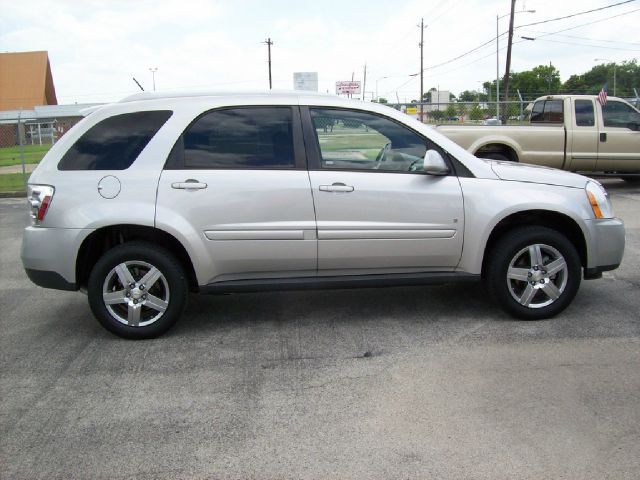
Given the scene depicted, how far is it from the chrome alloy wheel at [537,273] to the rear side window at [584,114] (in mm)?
8465

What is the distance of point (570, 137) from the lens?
1233 cm

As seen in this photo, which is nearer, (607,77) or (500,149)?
(500,149)

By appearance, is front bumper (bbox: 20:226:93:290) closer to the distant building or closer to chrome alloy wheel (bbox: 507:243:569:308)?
chrome alloy wheel (bbox: 507:243:569:308)

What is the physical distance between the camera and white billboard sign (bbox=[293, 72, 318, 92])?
82.3 m

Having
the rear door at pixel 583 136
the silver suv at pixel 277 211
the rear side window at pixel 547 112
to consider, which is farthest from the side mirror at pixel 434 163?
the rear side window at pixel 547 112

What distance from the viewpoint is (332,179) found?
4.78 m

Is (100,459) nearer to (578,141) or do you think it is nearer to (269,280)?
(269,280)

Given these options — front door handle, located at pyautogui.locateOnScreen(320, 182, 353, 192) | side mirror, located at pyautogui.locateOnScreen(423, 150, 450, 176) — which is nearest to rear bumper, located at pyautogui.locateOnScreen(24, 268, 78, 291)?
front door handle, located at pyautogui.locateOnScreen(320, 182, 353, 192)

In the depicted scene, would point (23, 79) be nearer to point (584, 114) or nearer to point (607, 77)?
point (584, 114)

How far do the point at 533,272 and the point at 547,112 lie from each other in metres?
8.97

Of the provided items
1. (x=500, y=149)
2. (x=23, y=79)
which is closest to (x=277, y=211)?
A: (x=500, y=149)

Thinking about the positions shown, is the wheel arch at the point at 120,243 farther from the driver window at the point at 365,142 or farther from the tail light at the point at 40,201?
the driver window at the point at 365,142

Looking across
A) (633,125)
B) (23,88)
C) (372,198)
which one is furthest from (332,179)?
(23,88)

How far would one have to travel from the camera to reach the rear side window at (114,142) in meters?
4.76
